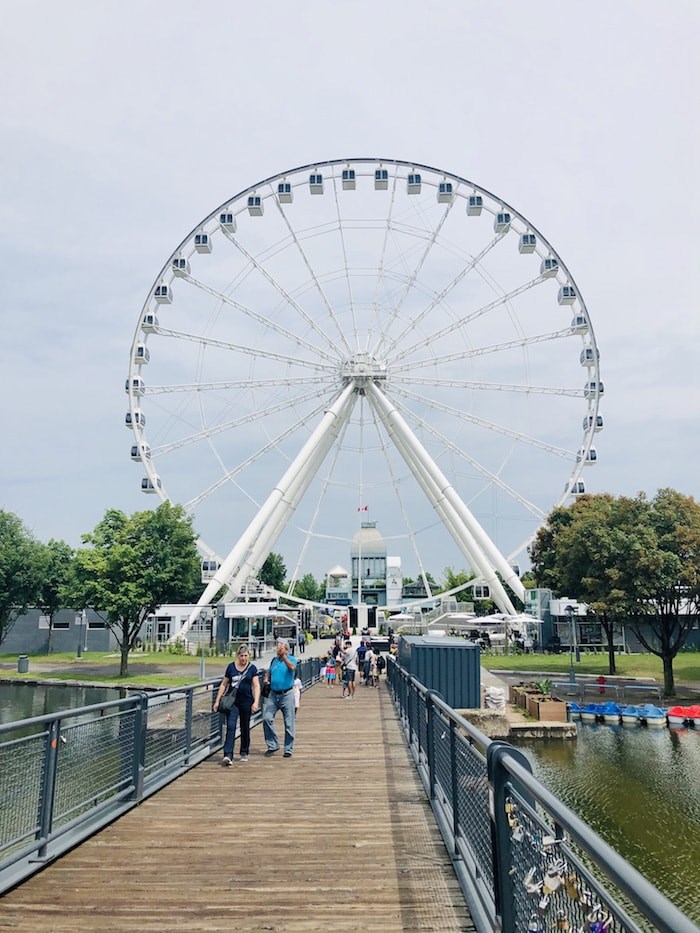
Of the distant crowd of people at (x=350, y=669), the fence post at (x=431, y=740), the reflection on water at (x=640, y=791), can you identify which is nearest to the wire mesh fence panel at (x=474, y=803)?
the fence post at (x=431, y=740)

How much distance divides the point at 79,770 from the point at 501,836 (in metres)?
4.43

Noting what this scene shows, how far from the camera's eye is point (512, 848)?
4137 mm

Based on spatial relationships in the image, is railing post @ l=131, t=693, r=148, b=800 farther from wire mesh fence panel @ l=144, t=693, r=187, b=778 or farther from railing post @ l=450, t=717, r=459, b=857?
railing post @ l=450, t=717, r=459, b=857

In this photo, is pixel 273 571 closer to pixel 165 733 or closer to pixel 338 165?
pixel 338 165

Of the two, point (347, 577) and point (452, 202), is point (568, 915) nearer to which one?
point (452, 202)

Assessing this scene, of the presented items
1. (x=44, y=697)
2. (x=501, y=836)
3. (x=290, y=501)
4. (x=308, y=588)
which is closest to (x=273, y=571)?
(x=308, y=588)

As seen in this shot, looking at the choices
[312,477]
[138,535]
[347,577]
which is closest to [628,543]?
[312,477]

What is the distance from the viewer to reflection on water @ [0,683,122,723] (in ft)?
95.8

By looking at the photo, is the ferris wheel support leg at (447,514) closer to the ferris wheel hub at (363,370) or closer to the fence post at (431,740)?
the ferris wheel hub at (363,370)

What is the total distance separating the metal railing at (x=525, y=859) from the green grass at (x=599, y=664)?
35401mm

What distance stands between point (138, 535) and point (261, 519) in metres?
7.40

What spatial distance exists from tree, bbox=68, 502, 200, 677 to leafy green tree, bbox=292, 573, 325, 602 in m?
80.8

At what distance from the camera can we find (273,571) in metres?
104

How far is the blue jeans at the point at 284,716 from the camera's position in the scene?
11.8 m
